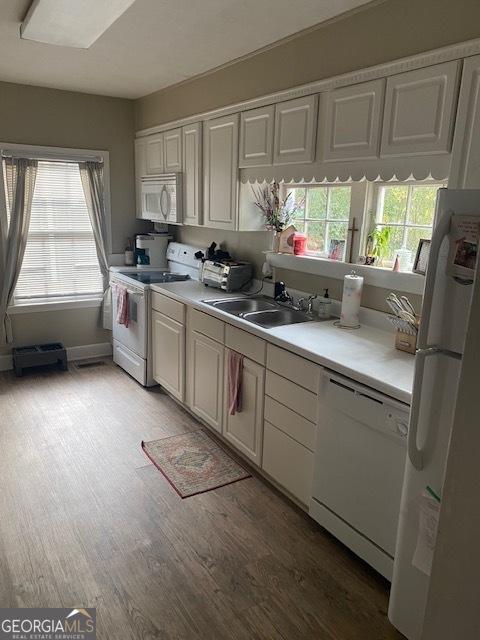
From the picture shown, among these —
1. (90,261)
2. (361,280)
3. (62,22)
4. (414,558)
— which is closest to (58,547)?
(414,558)

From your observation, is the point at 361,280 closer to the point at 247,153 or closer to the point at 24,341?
the point at 247,153

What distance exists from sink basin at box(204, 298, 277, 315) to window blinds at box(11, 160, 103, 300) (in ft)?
6.66

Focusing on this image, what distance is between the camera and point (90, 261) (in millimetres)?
Answer: 4738

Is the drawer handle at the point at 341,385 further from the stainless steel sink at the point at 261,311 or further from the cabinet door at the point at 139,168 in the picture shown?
the cabinet door at the point at 139,168

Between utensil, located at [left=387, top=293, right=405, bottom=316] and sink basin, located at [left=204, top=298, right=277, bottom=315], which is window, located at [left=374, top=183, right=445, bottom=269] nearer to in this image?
utensil, located at [left=387, top=293, right=405, bottom=316]

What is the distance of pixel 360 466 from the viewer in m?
2.04

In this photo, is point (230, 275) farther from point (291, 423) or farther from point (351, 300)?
point (291, 423)

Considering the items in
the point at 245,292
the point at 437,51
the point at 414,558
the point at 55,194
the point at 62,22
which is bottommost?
the point at 414,558

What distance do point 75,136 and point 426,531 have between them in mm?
4254

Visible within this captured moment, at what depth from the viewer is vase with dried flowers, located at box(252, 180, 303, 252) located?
3.28 meters

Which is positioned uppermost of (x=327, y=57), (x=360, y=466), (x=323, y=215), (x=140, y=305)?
(x=327, y=57)

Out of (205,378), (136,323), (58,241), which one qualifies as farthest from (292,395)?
(58,241)

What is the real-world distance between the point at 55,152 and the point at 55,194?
372 mm

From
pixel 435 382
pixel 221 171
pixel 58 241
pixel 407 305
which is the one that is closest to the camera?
pixel 435 382
